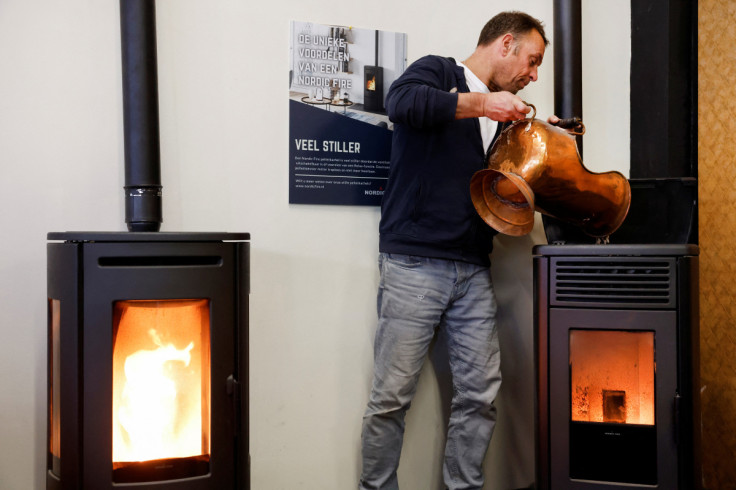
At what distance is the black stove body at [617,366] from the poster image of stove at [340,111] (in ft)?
2.00

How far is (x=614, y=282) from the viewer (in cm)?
137

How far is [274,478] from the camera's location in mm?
1667

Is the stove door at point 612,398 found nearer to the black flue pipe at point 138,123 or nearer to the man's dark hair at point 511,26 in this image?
the man's dark hair at point 511,26

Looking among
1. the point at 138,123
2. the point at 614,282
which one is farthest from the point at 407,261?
the point at 138,123

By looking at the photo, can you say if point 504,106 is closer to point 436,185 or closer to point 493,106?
point 493,106

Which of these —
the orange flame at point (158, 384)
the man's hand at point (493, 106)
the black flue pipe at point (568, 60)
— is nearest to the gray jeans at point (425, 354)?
the man's hand at point (493, 106)

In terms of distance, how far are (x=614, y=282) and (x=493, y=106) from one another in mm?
514

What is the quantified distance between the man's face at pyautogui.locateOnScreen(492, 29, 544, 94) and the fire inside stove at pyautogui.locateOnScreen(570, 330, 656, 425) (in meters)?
0.75

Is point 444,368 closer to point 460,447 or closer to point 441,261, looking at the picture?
point 460,447

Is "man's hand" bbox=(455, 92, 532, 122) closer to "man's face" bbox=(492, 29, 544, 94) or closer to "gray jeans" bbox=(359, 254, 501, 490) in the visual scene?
"man's face" bbox=(492, 29, 544, 94)

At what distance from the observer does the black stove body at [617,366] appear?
1.34m

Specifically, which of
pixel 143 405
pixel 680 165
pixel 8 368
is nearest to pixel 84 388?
pixel 143 405

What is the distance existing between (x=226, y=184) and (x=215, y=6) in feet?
1.64

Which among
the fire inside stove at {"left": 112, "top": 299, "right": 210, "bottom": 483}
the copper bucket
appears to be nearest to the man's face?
the copper bucket
